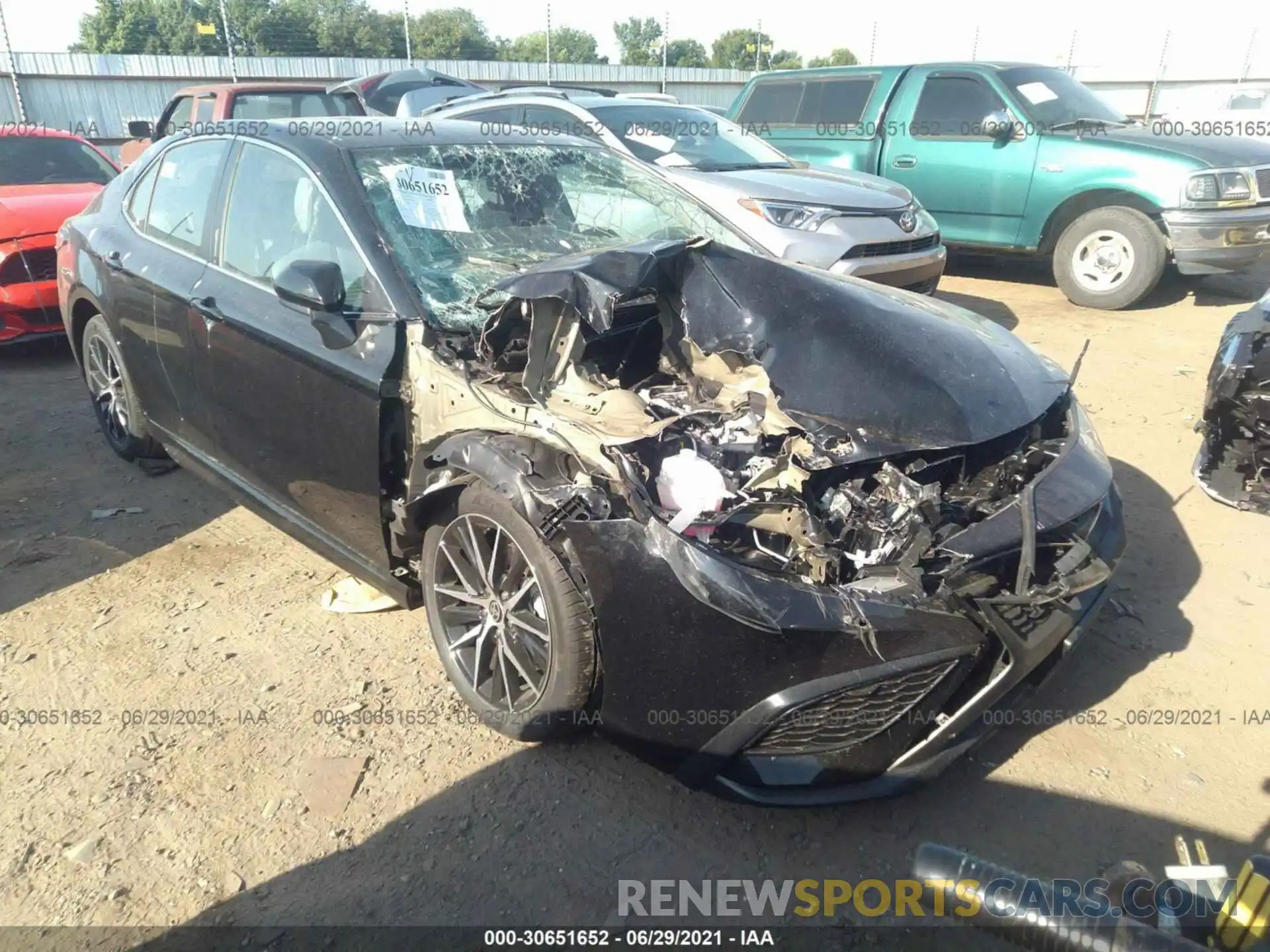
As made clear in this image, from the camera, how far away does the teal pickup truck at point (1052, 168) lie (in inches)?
272

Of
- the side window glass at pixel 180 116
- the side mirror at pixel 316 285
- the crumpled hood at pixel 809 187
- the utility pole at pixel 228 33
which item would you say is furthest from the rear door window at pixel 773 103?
the utility pole at pixel 228 33

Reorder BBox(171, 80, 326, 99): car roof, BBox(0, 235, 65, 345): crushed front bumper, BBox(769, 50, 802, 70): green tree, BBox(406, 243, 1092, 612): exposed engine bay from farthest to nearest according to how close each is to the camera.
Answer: BBox(769, 50, 802, 70): green tree → BBox(171, 80, 326, 99): car roof → BBox(0, 235, 65, 345): crushed front bumper → BBox(406, 243, 1092, 612): exposed engine bay

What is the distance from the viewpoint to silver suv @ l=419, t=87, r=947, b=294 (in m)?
6.09

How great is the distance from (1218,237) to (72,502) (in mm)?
7973

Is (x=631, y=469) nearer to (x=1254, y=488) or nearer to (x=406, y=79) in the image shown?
(x=1254, y=488)

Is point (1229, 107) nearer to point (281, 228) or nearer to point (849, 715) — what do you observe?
point (281, 228)

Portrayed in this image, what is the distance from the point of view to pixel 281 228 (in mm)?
3188

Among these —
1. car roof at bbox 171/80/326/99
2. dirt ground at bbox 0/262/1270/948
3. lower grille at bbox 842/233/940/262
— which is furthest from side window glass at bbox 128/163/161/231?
car roof at bbox 171/80/326/99

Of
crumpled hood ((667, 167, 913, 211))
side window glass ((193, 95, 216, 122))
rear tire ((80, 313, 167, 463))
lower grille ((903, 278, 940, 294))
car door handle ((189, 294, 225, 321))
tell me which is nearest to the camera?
car door handle ((189, 294, 225, 321))

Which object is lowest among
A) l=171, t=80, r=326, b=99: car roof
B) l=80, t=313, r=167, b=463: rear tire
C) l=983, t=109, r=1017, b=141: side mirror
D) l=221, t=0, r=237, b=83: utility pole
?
l=80, t=313, r=167, b=463: rear tire

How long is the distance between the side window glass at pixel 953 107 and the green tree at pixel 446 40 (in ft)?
63.2

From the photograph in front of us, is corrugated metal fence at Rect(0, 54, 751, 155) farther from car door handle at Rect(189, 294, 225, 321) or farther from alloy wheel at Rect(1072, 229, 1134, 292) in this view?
car door handle at Rect(189, 294, 225, 321)

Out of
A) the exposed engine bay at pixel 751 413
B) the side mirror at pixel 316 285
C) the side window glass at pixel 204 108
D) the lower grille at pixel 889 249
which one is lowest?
the lower grille at pixel 889 249

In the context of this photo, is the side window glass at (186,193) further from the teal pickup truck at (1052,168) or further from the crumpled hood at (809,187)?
the teal pickup truck at (1052,168)
